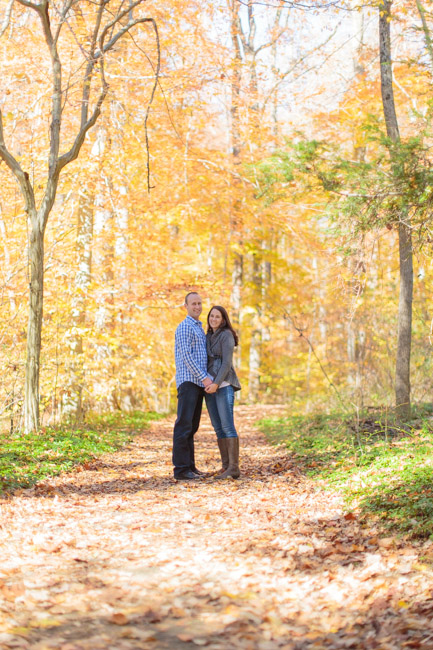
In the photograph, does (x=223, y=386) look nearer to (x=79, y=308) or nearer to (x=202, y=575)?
(x=202, y=575)

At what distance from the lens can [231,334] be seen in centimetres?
703

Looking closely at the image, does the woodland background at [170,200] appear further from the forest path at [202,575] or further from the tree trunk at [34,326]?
the forest path at [202,575]

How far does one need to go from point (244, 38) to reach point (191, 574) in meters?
19.7

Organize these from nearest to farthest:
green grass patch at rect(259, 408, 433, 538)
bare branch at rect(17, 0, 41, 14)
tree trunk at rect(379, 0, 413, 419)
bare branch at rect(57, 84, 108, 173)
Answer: green grass patch at rect(259, 408, 433, 538) < bare branch at rect(17, 0, 41, 14) < tree trunk at rect(379, 0, 413, 419) < bare branch at rect(57, 84, 108, 173)

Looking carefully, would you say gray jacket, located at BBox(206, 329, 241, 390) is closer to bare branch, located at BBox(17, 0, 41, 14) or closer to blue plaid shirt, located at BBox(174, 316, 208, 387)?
blue plaid shirt, located at BBox(174, 316, 208, 387)

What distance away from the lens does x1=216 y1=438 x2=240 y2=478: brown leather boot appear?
683 centimetres

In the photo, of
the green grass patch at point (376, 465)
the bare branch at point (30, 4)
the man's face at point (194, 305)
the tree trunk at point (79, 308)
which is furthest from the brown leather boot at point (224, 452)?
the bare branch at point (30, 4)

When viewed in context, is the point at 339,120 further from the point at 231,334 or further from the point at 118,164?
the point at 231,334

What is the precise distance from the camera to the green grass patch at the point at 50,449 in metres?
6.26

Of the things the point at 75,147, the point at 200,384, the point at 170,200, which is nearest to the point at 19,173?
the point at 75,147

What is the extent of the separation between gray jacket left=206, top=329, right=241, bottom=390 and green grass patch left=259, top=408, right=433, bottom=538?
148cm

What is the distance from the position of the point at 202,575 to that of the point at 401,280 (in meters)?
6.29

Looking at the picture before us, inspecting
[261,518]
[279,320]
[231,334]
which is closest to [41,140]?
[231,334]

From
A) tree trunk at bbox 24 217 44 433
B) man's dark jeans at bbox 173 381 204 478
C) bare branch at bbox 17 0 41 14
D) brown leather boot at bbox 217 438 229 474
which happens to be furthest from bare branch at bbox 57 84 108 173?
brown leather boot at bbox 217 438 229 474
